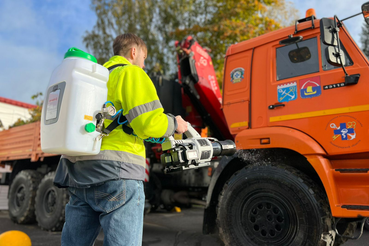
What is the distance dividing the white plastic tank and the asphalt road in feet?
8.14

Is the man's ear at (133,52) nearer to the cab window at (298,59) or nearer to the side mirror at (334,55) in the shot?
the side mirror at (334,55)

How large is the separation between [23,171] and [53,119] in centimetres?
546

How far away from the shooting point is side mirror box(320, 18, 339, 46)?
2531mm

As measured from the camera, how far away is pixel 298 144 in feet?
9.35

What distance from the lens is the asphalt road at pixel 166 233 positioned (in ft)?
13.1

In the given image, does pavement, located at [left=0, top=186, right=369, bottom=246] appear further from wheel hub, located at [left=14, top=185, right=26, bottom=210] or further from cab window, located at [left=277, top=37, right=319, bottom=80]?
cab window, located at [left=277, top=37, right=319, bottom=80]

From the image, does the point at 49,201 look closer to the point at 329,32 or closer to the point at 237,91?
the point at 237,91

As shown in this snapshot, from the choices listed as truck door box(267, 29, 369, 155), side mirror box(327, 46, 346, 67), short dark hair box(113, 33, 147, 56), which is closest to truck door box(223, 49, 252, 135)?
truck door box(267, 29, 369, 155)

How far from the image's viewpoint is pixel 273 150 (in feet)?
10.4

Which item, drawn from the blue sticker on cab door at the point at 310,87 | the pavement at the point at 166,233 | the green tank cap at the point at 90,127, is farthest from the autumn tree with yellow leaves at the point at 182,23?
the green tank cap at the point at 90,127

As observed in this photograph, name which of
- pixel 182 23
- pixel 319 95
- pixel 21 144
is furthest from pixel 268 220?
pixel 182 23

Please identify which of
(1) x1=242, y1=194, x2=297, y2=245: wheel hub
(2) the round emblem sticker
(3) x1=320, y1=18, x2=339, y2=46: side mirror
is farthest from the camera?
(1) x1=242, y1=194, x2=297, y2=245: wheel hub

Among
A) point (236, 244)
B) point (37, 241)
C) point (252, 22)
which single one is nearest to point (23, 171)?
point (37, 241)

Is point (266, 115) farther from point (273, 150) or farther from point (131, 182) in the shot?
point (131, 182)
